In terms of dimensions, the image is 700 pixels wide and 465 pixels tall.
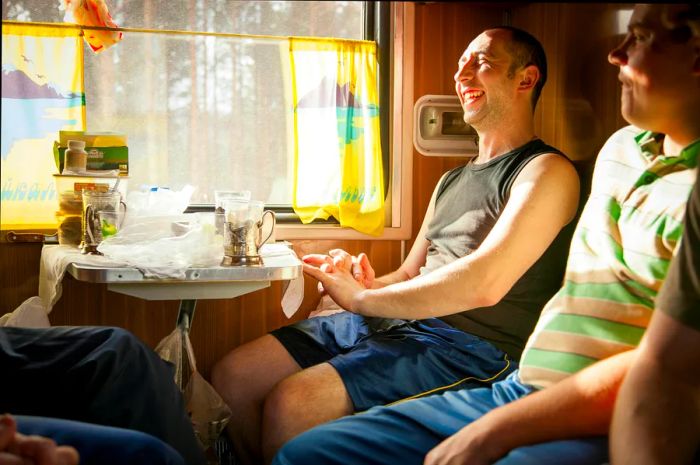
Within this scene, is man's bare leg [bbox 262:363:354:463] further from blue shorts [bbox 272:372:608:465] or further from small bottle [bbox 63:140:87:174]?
small bottle [bbox 63:140:87:174]

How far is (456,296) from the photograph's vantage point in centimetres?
167

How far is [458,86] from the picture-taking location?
2027mm

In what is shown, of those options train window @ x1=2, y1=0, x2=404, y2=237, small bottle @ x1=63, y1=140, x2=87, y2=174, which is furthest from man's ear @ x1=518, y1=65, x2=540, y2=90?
small bottle @ x1=63, y1=140, x2=87, y2=174

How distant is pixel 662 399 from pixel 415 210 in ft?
5.66

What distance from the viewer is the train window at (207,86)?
91.2 inches

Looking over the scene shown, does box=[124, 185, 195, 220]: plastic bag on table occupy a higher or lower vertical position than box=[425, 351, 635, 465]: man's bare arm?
higher

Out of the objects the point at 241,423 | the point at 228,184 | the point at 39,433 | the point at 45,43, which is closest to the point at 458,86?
the point at 228,184

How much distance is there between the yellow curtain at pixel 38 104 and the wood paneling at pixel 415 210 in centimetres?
15

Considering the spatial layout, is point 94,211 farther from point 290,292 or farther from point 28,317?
point 290,292

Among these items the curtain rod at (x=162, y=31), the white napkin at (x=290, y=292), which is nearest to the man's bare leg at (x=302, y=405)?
the white napkin at (x=290, y=292)

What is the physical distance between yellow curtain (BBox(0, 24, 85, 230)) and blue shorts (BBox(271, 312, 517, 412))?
1.05m

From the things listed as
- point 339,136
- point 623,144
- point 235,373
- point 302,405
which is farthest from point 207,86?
point 623,144

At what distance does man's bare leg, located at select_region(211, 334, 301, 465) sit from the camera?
1.99m

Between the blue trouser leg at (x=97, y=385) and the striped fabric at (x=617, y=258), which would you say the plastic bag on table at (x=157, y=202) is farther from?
the striped fabric at (x=617, y=258)
